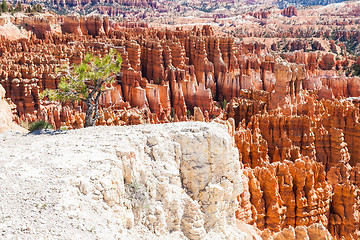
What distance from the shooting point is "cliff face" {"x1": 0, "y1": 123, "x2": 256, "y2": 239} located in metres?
6.50

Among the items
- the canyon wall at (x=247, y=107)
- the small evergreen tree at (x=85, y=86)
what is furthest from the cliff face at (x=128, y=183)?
the canyon wall at (x=247, y=107)

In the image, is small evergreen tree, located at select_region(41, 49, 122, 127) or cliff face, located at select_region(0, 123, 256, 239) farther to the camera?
small evergreen tree, located at select_region(41, 49, 122, 127)

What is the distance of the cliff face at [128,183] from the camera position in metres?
6.50

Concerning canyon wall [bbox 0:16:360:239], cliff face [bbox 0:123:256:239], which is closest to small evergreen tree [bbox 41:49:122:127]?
canyon wall [bbox 0:16:360:239]

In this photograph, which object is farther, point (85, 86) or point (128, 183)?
point (85, 86)

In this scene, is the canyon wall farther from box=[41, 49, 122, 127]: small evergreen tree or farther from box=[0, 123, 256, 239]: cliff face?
box=[0, 123, 256, 239]: cliff face

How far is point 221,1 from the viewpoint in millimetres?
181625

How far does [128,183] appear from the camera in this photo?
26.8ft

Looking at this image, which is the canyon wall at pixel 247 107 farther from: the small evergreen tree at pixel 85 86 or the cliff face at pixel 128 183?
the cliff face at pixel 128 183

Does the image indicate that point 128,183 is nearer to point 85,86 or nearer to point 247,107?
point 85,86

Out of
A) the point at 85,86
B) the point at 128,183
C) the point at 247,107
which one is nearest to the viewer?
the point at 128,183

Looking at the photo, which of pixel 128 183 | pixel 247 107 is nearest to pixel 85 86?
pixel 128 183

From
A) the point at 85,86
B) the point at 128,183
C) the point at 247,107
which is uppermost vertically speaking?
the point at 85,86

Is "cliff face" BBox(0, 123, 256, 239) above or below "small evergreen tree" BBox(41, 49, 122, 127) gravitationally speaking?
below
